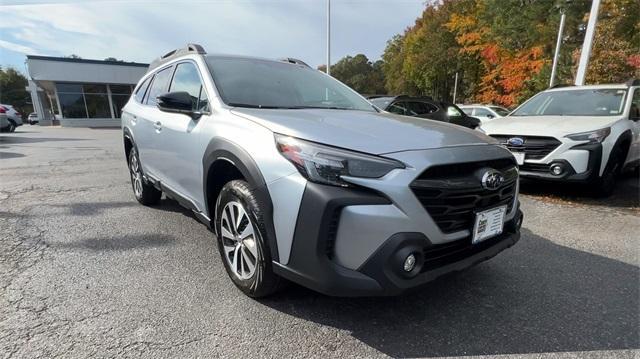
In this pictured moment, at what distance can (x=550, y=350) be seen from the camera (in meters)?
2.10

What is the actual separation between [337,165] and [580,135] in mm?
4460

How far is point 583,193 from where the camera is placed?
224 inches

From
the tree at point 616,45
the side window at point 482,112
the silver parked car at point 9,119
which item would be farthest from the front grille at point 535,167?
the silver parked car at point 9,119

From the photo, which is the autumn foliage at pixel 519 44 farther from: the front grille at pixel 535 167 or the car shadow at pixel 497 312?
the car shadow at pixel 497 312

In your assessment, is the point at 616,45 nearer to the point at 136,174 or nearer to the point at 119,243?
the point at 136,174

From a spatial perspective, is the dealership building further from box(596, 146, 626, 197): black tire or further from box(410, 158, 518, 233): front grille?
box(410, 158, 518, 233): front grille

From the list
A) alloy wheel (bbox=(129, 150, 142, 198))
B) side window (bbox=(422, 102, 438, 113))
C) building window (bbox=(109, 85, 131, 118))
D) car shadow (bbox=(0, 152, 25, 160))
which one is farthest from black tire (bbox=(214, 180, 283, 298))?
building window (bbox=(109, 85, 131, 118))

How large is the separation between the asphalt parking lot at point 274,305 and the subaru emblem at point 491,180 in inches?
33.4

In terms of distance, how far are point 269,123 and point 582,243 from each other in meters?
3.36

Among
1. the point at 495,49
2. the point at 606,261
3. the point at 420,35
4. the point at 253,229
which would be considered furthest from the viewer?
the point at 420,35

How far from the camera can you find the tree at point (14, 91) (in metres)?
66.1

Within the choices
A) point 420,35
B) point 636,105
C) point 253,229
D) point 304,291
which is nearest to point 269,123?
point 253,229

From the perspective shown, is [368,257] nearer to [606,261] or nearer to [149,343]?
[149,343]

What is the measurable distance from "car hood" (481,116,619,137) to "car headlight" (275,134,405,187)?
4124mm
